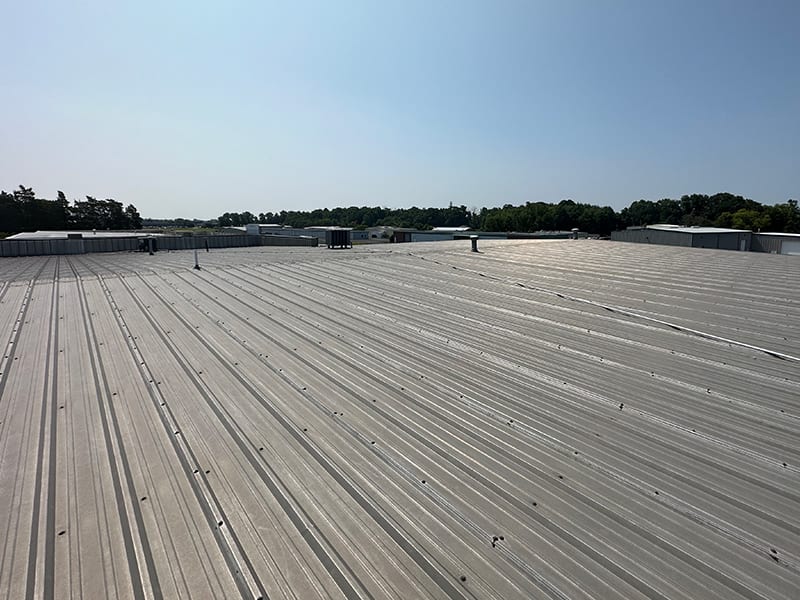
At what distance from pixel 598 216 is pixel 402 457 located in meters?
93.4

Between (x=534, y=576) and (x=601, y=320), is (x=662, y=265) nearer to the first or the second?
(x=601, y=320)

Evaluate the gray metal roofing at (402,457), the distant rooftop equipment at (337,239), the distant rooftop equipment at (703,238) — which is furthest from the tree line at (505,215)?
the gray metal roofing at (402,457)

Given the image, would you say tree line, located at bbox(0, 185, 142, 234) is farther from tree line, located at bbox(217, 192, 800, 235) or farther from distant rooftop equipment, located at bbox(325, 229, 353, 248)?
distant rooftop equipment, located at bbox(325, 229, 353, 248)

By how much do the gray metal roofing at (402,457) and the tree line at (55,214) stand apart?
73028 millimetres

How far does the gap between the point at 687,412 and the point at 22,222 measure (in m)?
80.9

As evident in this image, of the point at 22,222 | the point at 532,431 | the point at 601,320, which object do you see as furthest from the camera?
the point at 22,222

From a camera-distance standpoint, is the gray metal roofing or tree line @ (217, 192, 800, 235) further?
tree line @ (217, 192, 800, 235)

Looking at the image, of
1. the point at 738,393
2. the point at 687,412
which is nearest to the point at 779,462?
the point at 687,412

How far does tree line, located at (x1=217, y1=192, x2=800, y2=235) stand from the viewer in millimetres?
62344

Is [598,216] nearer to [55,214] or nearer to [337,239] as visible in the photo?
[337,239]

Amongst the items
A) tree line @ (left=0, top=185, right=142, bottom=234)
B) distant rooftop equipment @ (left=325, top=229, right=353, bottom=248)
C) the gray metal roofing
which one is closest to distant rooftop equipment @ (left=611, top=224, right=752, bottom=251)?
distant rooftop equipment @ (left=325, top=229, right=353, bottom=248)

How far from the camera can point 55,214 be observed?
60.2 meters

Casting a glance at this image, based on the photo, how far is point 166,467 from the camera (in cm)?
250

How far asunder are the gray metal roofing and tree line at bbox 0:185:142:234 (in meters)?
73.0
